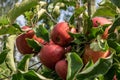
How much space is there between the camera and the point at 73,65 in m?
0.91

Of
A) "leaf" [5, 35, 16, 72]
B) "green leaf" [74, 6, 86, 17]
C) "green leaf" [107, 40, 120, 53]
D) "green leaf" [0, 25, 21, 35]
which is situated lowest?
"leaf" [5, 35, 16, 72]

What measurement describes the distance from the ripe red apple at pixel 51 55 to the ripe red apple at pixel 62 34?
2 centimetres

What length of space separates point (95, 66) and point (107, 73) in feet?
0.37

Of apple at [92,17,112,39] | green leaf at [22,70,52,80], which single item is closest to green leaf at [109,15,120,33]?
apple at [92,17,112,39]

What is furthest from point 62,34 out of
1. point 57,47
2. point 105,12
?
point 105,12

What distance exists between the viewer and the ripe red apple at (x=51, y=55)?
1.06 meters

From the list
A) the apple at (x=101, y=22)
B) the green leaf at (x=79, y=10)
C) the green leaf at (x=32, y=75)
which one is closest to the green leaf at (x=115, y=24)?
the apple at (x=101, y=22)

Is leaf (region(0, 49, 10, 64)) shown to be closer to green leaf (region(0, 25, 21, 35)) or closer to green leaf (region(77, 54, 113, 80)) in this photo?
green leaf (region(0, 25, 21, 35))

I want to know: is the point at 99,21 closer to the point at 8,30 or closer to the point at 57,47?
the point at 57,47

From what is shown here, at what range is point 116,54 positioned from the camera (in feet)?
3.31

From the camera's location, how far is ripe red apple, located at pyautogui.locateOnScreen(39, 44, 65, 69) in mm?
1062

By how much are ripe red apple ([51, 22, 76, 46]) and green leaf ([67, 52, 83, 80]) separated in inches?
5.9

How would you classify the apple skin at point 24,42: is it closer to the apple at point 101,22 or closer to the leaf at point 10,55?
the leaf at point 10,55

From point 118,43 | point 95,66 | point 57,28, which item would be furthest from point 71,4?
point 95,66
